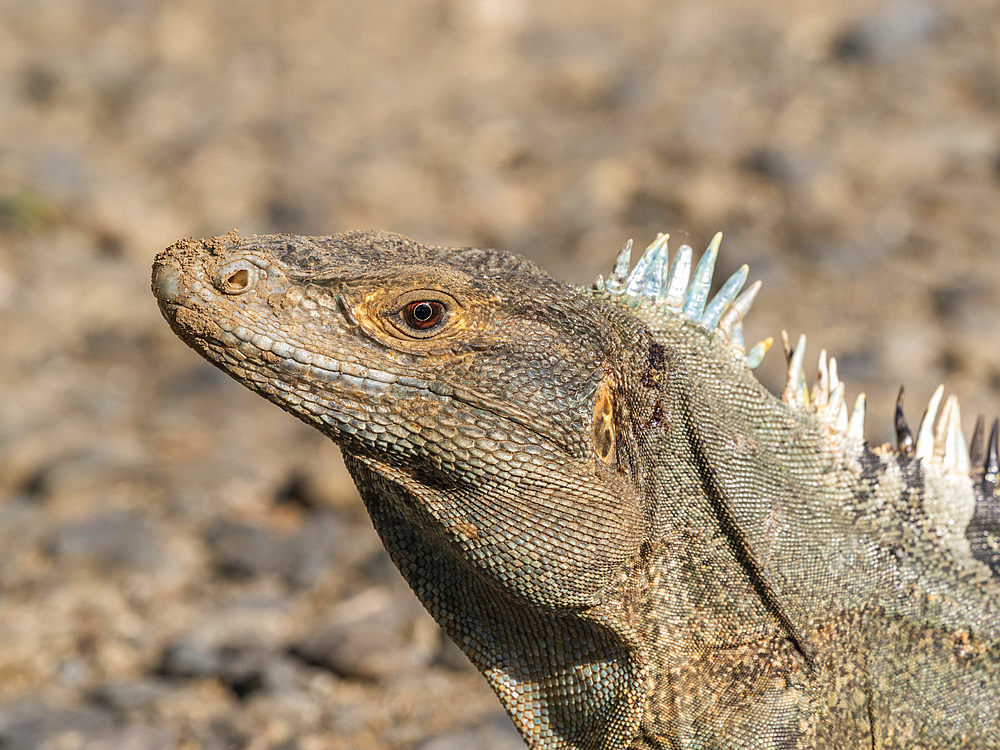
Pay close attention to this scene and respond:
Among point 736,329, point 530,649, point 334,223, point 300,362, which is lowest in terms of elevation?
point 530,649

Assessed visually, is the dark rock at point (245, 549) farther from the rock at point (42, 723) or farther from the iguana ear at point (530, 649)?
the iguana ear at point (530, 649)

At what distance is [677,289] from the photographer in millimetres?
3217

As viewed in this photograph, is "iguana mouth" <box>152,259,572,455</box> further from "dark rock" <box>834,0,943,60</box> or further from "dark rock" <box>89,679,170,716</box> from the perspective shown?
"dark rock" <box>834,0,943,60</box>

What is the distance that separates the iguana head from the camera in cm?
268

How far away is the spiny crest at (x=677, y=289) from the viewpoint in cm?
319

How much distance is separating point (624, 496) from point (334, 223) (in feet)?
23.6

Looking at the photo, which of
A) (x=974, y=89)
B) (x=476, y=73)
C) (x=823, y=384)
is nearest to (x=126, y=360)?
(x=476, y=73)

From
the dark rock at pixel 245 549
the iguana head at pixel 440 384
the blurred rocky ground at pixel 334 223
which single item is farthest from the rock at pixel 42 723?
the iguana head at pixel 440 384

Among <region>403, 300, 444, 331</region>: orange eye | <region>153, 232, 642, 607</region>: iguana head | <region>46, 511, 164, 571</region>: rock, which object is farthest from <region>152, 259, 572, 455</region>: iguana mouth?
<region>46, 511, 164, 571</region>: rock

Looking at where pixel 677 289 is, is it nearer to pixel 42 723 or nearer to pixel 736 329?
pixel 736 329

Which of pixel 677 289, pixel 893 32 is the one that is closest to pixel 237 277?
pixel 677 289

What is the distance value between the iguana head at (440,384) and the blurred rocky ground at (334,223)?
6.06 feet

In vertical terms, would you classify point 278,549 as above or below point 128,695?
above

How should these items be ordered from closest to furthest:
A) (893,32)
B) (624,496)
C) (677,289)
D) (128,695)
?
(624,496), (677,289), (128,695), (893,32)
